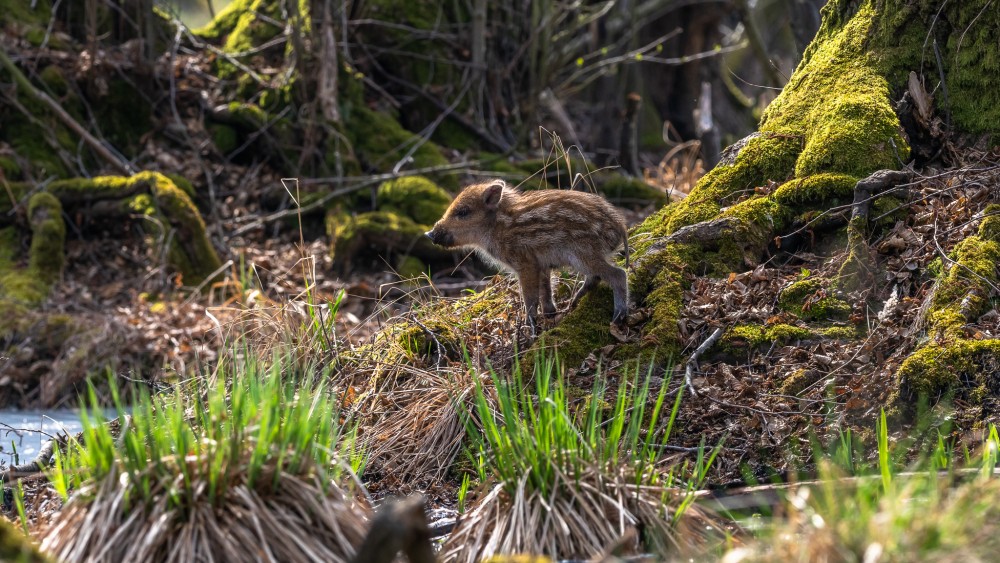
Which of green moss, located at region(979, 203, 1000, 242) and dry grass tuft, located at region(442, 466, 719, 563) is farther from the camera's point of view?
green moss, located at region(979, 203, 1000, 242)

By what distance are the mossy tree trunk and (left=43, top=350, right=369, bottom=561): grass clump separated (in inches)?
95.9

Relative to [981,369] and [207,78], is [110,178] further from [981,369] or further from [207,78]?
[981,369]

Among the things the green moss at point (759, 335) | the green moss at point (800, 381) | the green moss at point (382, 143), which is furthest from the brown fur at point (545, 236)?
the green moss at point (382, 143)

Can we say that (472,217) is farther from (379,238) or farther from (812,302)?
(379,238)

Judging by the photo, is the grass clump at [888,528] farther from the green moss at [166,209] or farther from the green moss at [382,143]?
the green moss at [382,143]

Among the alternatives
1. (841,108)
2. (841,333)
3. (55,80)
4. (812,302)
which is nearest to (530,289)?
(812,302)

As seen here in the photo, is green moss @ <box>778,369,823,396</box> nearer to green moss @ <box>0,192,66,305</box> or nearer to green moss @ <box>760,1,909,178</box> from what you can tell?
green moss @ <box>760,1,909,178</box>

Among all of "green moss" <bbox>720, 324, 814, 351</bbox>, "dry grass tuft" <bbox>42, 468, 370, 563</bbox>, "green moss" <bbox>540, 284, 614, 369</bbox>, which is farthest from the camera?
"green moss" <bbox>540, 284, 614, 369</bbox>

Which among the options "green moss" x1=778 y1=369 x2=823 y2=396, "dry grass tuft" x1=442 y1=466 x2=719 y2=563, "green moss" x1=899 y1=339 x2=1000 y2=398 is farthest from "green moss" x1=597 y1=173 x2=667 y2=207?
"dry grass tuft" x1=442 y1=466 x2=719 y2=563

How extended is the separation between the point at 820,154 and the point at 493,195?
79.8 inches

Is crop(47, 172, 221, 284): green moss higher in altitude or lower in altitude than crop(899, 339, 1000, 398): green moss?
higher

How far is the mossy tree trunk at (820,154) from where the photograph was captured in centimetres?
600

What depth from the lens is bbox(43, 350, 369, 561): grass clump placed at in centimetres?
334

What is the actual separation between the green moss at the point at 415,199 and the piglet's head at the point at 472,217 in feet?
15.5
